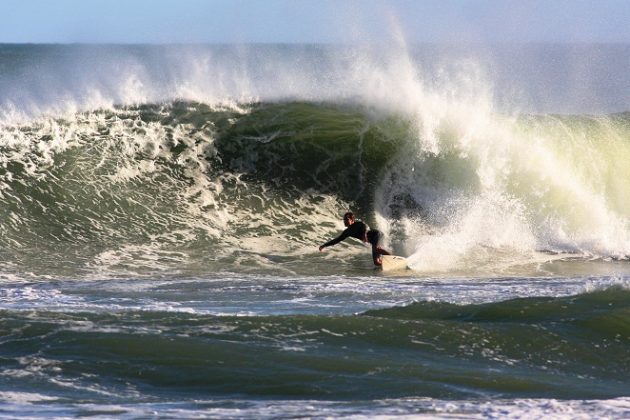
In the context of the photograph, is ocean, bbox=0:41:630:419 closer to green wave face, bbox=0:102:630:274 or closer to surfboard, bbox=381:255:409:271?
green wave face, bbox=0:102:630:274

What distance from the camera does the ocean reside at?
800cm

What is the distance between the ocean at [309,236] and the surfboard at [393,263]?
16 centimetres

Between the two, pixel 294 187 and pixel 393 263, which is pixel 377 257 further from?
pixel 294 187

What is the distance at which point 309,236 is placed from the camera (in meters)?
16.8

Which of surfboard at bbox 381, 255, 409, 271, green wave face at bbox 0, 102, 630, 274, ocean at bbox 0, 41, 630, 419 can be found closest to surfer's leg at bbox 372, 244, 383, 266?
surfboard at bbox 381, 255, 409, 271

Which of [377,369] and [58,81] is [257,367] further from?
[58,81]

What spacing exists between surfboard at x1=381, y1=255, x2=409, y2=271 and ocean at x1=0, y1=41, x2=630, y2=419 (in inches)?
6.2

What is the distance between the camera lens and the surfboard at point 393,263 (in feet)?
46.6

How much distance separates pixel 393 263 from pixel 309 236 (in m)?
2.80

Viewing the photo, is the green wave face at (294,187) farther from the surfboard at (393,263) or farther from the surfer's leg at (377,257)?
the surfer's leg at (377,257)

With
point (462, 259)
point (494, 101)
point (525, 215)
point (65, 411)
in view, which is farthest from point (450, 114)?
point (65, 411)

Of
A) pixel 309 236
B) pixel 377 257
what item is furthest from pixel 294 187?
pixel 377 257

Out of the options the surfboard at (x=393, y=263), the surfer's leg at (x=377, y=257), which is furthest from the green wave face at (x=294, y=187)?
the surfer's leg at (x=377, y=257)

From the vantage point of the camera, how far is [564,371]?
8.53 meters
